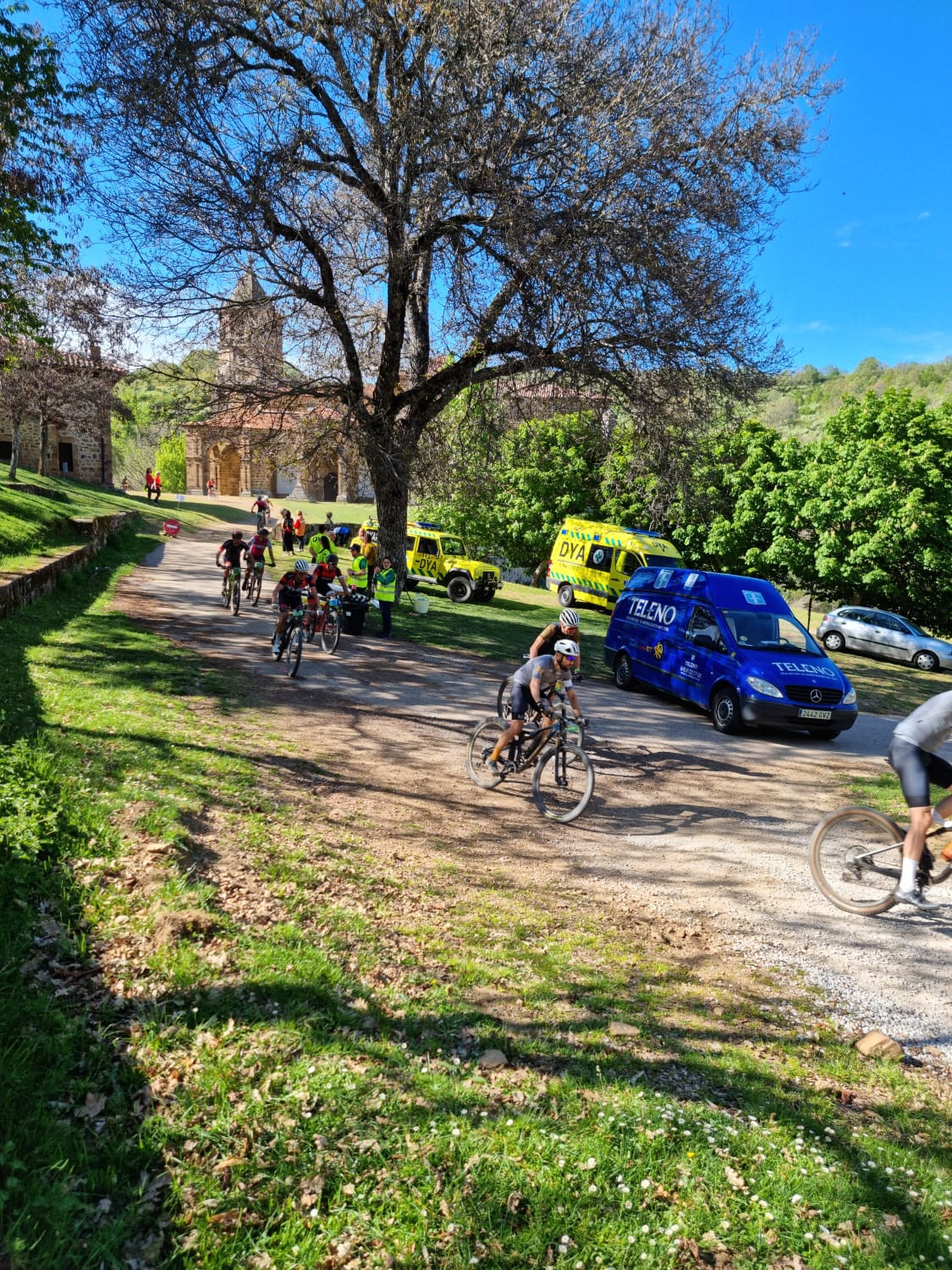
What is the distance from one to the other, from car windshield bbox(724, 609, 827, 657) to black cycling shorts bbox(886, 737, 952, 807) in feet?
21.0

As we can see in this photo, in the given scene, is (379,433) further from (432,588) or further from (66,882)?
(66,882)

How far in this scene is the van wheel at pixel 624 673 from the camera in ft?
47.9

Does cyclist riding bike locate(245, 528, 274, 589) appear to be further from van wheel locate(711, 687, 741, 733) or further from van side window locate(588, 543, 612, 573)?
van side window locate(588, 543, 612, 573)

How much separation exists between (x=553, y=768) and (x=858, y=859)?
2.83m

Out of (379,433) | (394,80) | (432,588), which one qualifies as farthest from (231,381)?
(432,588)

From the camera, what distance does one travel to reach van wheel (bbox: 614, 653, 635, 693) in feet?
47.9

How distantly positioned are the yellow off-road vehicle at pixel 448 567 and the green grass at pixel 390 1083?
20.7 meters

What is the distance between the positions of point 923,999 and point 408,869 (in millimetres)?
3395

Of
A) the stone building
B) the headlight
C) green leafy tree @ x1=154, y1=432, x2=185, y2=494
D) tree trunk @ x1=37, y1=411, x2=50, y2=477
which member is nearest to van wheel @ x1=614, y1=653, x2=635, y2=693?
the headlight

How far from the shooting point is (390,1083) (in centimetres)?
348

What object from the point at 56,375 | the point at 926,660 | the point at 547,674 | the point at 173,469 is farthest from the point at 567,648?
the point at 173,469

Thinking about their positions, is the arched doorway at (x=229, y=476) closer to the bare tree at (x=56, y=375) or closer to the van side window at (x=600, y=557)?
the bare tree at (x=56, y=375)

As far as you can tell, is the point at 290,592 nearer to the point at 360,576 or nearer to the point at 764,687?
the point at 360,576

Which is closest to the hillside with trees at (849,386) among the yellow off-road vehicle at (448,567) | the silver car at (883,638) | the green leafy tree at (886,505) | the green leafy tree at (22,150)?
the green leafy tree at (886,505)
